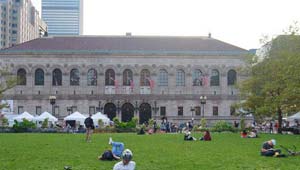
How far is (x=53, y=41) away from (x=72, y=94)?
9.24m

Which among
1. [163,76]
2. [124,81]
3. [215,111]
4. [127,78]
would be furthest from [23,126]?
[215,111]

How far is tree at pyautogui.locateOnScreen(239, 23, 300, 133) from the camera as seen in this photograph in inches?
1614

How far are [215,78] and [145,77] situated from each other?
1040 centimetres

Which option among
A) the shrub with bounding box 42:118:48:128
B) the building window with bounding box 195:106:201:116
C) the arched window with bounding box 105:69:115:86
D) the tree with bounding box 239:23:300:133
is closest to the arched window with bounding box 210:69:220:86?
the building window with bounding box 195:106:201:116

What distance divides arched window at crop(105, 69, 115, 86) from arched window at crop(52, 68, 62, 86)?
6741 millimetres

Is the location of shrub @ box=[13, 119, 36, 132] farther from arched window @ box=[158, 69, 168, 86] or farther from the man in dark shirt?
the man in dark shirt

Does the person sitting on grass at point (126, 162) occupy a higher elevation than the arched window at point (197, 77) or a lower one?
lower

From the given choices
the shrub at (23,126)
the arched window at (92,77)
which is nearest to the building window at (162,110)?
the arched window at (92,77)

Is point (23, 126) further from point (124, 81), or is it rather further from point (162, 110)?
point (162, 110)

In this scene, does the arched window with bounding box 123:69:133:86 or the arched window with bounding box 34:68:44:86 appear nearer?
the arched window with bounding box 34:68:44:86

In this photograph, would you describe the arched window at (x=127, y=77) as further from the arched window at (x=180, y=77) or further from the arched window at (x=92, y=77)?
the arched window at (x=180, y=77)

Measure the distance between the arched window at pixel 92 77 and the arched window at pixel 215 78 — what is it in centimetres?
1715

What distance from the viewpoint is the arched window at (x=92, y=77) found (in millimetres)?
75188

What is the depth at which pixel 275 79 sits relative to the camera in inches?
1875
